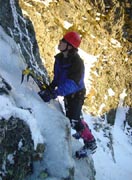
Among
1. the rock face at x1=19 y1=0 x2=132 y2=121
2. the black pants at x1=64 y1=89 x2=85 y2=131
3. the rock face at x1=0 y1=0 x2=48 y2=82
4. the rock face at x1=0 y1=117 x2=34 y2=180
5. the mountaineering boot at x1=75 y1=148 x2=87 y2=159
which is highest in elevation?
the rock face at x1=19 y1=0 x2=132 y2=121

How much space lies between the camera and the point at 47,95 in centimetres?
796

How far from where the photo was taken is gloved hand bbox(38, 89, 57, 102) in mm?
7930

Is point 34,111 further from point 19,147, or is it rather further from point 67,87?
point 19,147

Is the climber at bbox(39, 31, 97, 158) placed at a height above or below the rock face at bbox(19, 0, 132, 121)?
below

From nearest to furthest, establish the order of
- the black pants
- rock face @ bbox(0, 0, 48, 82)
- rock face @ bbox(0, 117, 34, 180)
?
1. rock face @ bbox(0, 117, 34, 180)
2. the black pants
3. rock face @ bbox(0, 0, 48, 82)

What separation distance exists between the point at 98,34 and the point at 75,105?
11.5 metres

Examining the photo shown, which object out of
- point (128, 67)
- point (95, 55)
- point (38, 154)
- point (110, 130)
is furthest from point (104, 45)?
point (38, 154)

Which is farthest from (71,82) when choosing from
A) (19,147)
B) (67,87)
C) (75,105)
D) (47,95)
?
(19,147)

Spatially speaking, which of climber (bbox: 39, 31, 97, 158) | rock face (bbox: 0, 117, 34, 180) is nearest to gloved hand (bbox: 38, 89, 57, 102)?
climber (bbox: 39, 31, 97, 158)

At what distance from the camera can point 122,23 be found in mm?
20453

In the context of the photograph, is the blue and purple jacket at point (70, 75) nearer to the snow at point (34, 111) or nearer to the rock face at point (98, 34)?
the snow at point (34, 111)

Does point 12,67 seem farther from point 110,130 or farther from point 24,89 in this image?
point 110,130

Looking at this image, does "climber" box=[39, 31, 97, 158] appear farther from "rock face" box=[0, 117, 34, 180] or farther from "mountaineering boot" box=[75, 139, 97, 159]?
"rock face" box=[0, 117, 34, 180]

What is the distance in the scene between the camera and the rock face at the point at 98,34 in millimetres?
16203
